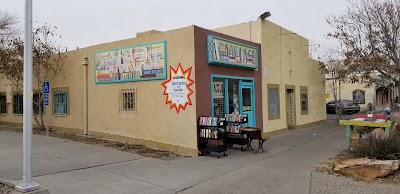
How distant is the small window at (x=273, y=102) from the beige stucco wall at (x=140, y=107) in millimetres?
5200

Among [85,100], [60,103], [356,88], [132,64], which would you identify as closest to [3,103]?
[60,103]

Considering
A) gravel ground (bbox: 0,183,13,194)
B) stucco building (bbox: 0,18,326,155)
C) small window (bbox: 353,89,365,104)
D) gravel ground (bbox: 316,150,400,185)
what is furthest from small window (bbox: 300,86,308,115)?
small window (bbox: 353,89,365,104)

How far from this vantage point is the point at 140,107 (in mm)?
11242

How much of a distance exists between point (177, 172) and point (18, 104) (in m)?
13.3

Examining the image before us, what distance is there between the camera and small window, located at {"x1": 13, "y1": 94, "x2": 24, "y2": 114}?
17.5m

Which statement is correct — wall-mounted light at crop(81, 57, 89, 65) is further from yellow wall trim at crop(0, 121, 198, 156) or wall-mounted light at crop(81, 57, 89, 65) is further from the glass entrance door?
the glass entrance door

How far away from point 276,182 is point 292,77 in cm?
1075

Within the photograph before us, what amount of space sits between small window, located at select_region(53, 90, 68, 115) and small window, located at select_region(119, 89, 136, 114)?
3.83 m

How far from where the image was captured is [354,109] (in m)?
29.1

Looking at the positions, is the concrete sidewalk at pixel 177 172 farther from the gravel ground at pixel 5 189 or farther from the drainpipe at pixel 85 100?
the drainpipe at pixel 85 100

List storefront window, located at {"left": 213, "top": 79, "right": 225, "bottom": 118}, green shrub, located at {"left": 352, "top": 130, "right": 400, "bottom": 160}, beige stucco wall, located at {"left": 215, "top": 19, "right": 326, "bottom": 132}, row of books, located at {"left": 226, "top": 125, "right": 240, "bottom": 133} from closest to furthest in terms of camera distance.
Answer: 1. green shrub, located at {"left": 352, "top": 130, "right": 400, "bottom": 160}
2. row of books, located at {"left": 226, "top": 125, "right": 240, "bottom": 133}
3. storefront window, located at {"left": 213, "top": 79, "right": 225, "bottom": 118}
4. beige stucco wall, located at {"left": 215, "top": 19, "right": 326, "bottom": 132}

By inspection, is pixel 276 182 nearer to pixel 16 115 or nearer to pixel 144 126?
pixel 144 126

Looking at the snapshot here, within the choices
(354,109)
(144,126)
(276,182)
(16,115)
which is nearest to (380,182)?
(276,182)

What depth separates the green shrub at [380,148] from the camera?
7445mm
